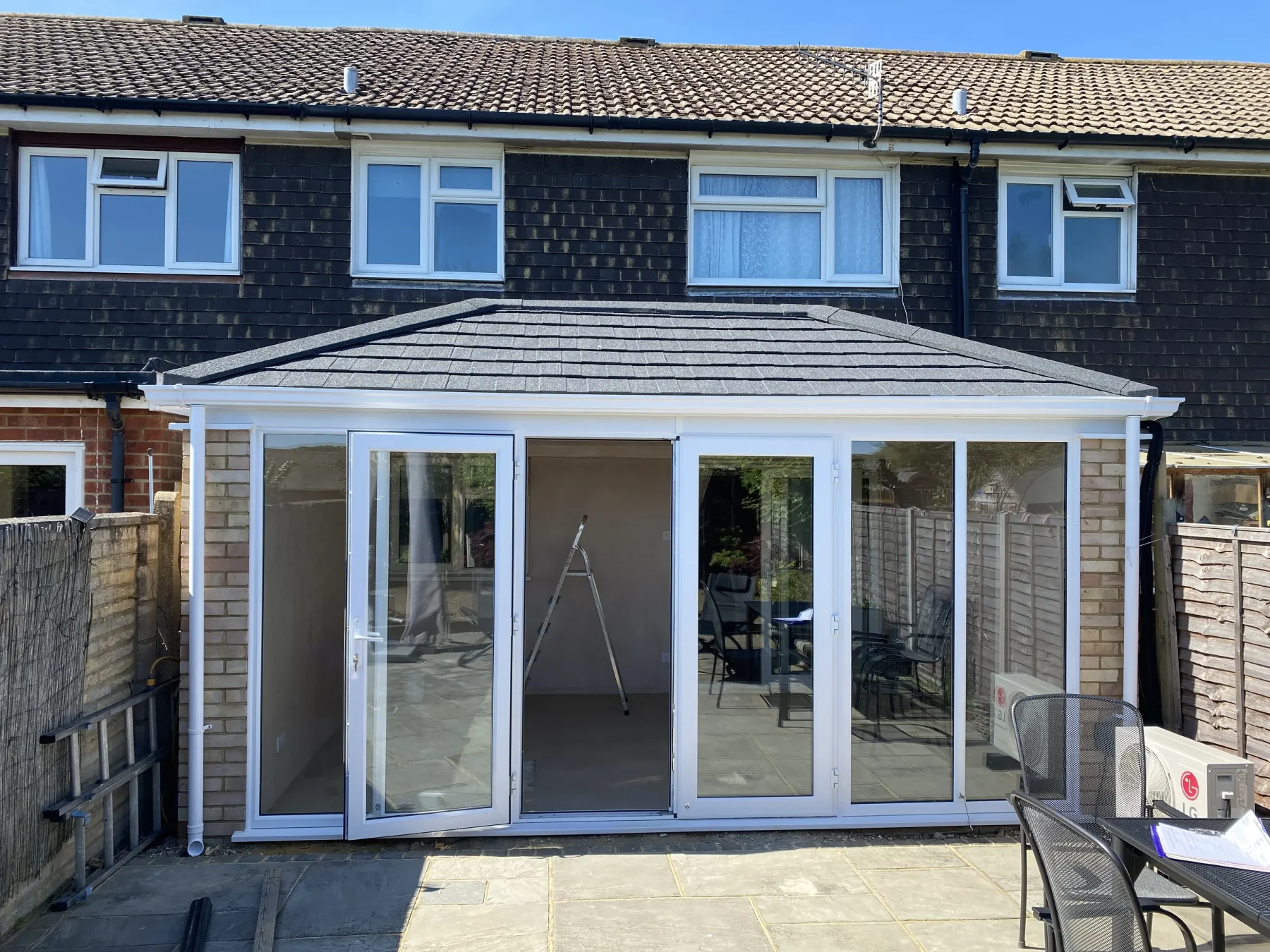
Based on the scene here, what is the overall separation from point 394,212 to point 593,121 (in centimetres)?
204

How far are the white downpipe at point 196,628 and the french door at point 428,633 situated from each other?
786 millimetres

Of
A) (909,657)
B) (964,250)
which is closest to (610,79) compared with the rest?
(964,250)

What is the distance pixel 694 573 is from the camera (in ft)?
17.1

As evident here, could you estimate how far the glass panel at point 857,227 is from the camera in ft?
29.4

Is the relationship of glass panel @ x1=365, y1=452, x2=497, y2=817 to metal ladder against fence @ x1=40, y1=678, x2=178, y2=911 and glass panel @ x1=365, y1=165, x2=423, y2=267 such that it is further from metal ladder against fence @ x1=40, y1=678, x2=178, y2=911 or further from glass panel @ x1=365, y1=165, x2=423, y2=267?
glass panel @ x1=365, y1=165, x2=423, y2=267

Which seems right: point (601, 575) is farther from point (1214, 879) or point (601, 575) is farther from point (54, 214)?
point (1214, 879)

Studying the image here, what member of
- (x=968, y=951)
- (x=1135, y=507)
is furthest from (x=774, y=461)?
(x=968, y=951)

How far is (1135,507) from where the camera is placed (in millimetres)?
5316

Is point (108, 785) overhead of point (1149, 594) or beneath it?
beneath

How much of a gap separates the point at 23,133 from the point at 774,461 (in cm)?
762

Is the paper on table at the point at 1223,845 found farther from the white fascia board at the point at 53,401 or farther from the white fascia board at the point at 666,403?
the white fascia board at the point at 53,401

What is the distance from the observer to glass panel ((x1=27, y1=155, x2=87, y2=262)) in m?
8.39

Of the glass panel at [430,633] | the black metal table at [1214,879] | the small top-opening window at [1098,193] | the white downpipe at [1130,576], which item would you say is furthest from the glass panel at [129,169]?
the black metal table at [1214,879]

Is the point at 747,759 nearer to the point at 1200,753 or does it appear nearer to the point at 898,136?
the point at 1200,753
